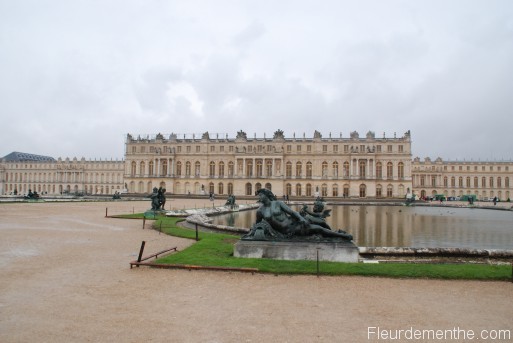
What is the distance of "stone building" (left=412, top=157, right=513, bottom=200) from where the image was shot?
98.9 m

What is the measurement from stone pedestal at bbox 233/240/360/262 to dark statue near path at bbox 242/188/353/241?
0.66ft

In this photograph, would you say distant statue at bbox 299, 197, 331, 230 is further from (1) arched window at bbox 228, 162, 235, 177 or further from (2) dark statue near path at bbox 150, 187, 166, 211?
(1) arched window at bbox 228, 162, 235, 177

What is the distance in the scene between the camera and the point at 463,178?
101m

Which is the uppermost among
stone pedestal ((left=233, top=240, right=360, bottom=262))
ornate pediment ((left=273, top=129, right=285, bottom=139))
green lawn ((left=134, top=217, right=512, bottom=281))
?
ornate pediment ((left=273, top=129, right=285, bottom=139))

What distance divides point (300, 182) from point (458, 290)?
70182mm

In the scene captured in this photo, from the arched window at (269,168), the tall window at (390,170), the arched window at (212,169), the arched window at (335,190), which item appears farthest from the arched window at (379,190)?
the arched window at (212,169)

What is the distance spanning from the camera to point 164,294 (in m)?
6.77

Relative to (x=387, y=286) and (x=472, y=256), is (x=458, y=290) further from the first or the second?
(x=472, y=256)

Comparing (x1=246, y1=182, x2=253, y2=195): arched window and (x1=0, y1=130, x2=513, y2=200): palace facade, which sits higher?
(x1=0, y1=130, x2=513, y2=200): palace facade

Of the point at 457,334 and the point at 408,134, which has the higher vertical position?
the point at 408,134

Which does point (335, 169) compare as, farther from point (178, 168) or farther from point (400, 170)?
point (178, 168)

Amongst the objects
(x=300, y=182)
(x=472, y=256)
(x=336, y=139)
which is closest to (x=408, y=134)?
(x=336, y=139)

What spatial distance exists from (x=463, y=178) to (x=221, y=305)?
363ft

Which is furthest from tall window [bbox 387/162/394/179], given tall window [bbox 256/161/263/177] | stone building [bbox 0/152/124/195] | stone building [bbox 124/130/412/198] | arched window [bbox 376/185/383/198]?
stone building [bbox 0/152/124/195]
